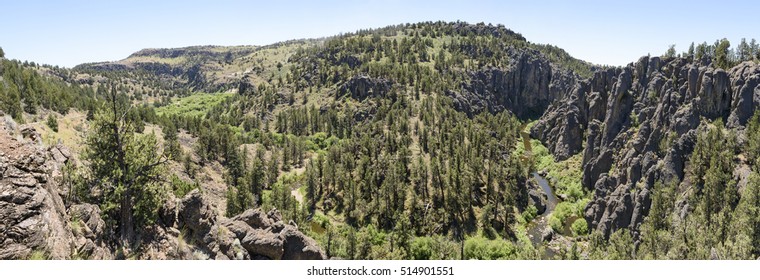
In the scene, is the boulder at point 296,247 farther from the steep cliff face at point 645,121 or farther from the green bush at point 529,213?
the steep cliff face at point 645,121

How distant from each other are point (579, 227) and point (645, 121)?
131ft

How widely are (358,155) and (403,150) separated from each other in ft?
70.3

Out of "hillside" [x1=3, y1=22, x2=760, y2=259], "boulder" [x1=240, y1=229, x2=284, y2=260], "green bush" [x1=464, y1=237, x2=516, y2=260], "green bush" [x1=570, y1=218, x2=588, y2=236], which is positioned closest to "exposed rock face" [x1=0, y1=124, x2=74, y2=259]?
"hillside" [x1=3, y1=22, x2=760, y2=259]

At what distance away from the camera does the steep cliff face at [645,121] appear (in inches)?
3511

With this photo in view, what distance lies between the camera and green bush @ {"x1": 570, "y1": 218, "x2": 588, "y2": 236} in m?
97.8

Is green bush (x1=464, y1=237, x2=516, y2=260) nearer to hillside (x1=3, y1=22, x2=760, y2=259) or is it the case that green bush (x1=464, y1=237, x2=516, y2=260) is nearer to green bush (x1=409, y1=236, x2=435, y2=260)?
hillside (x1=3, y1=22, x2=760, y2=259)

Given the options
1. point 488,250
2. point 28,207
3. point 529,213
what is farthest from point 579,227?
point 28,207

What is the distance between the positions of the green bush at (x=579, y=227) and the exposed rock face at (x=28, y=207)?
342 feet

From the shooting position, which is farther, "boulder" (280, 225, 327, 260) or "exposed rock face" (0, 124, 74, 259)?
"boulder" (280, 225, 327, 260)

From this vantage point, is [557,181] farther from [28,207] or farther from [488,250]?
[28,207]

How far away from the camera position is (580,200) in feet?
374

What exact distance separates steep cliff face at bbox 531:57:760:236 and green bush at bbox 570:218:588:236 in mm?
1648
